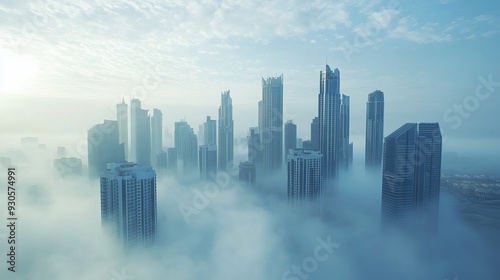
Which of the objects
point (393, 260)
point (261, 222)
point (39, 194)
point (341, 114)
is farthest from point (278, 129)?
point (39, 194)

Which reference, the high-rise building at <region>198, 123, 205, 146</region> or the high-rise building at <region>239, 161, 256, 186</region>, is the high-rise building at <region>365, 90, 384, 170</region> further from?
the high-rise building at <region>198, 123, 205, 146</region>

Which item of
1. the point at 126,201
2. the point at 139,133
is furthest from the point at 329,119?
the point at 126,201

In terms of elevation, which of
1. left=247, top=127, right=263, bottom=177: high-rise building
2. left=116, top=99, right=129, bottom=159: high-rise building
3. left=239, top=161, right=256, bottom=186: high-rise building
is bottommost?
left=239, top=161, right=256, bottom=186: high-rise building

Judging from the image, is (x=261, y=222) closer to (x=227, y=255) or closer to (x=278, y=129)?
(x=227, y=255)

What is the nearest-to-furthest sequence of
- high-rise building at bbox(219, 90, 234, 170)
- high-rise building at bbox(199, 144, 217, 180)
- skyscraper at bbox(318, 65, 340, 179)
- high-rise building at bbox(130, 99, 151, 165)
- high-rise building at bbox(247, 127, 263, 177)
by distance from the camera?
skyscraper at bbox(318, 65, 340, 179) < high-rise building at bbox(130, 99, 151, 165) < high-rise building at bbox(199, 144, 217, 180) < high-rise building at bbox(247, 127, 263, 177) < high-rise building at bbox(219, 90, 234, 170)

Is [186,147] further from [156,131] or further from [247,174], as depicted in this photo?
[247,174]

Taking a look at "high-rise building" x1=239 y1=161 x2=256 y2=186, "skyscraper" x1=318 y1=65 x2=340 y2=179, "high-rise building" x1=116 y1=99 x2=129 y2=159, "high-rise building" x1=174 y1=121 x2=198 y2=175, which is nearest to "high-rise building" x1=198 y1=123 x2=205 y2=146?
"high-rise building" x1=174 y1=121 x2=198 y2=175

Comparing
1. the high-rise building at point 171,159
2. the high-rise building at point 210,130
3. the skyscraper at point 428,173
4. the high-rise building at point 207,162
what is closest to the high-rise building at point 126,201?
the skyscraper at point 428,173
